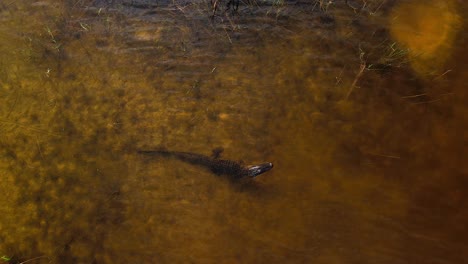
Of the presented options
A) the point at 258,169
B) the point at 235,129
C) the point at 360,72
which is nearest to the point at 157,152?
the point at 235,129

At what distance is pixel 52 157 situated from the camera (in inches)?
136

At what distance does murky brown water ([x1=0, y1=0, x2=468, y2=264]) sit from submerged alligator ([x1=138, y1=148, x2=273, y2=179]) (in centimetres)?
7

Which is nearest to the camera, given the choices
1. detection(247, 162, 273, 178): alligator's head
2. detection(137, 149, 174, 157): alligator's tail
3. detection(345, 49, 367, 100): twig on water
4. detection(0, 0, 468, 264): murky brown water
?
detection(0, 0, 468, 264): murky brown water

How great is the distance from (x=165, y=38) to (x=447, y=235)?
130 inches

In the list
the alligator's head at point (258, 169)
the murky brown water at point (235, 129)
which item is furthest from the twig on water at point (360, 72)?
the alligator's head at point (258, 169)

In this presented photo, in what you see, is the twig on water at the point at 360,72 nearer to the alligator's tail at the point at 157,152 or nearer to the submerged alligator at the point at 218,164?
the submerged alligator at the point at 218,164

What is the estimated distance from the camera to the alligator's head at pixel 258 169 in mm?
3328

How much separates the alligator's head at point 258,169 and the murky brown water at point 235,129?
0.23 ft

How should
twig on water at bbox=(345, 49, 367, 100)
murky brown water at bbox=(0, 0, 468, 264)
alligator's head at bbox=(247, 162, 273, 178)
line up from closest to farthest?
1. murky brown water at bbox=(0, 0, 468, 264)
2. alligator's head at bbox=(247, 162, 273, 178)
3. twig on water at bbox=(345, 49, 367, 100)

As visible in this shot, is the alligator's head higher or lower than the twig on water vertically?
lower

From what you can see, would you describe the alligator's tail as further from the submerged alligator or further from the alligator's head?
the alligator's head

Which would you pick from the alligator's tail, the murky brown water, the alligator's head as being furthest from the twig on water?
the alligator's tail

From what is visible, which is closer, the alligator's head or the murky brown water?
the murky brown water

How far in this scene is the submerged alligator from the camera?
3354 millimetres
